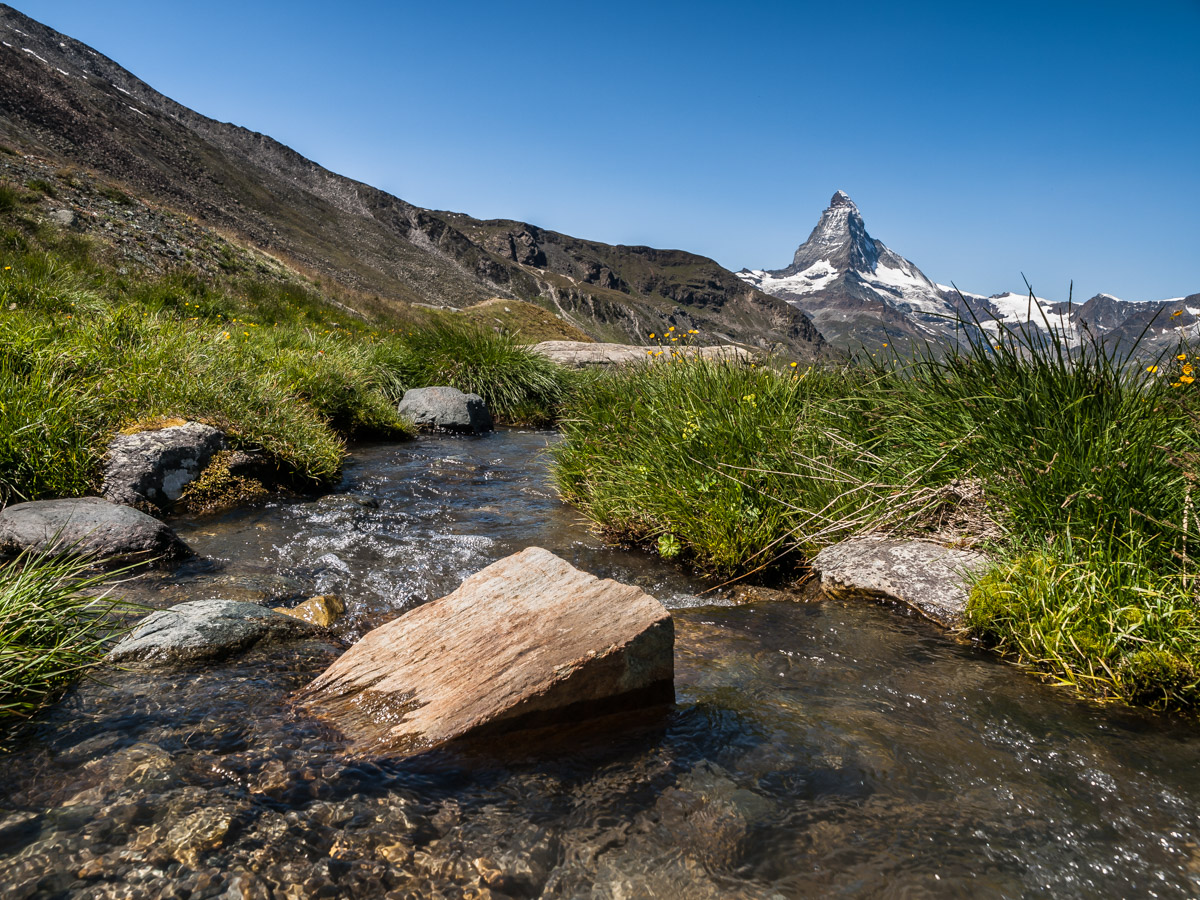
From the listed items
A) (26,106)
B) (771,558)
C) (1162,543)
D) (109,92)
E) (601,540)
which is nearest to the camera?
(1162,543)

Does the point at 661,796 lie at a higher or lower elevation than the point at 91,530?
lower

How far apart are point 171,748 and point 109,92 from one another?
10641cm

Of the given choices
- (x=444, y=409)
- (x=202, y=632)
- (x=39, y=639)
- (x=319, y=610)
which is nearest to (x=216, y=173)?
(x=444, y=409)

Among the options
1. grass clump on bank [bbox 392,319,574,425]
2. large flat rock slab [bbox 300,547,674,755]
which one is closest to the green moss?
large flat rock slab [bbox 300,547,674,755]

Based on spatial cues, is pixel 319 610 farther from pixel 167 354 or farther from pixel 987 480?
pixel 167 354

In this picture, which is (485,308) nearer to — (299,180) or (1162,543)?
(1162,543)

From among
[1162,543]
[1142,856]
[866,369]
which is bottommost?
[1142,856]

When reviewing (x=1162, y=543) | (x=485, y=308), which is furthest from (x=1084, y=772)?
(x=485, y=308)

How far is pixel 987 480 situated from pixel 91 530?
552 centimetres

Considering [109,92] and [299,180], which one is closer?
[109,92]

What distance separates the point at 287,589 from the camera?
4.48 m

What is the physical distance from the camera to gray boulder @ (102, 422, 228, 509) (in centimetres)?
566

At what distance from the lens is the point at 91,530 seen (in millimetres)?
4051

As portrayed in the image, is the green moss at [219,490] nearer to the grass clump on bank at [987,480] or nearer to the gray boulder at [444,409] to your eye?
the grass clump on bank at [987,480]
